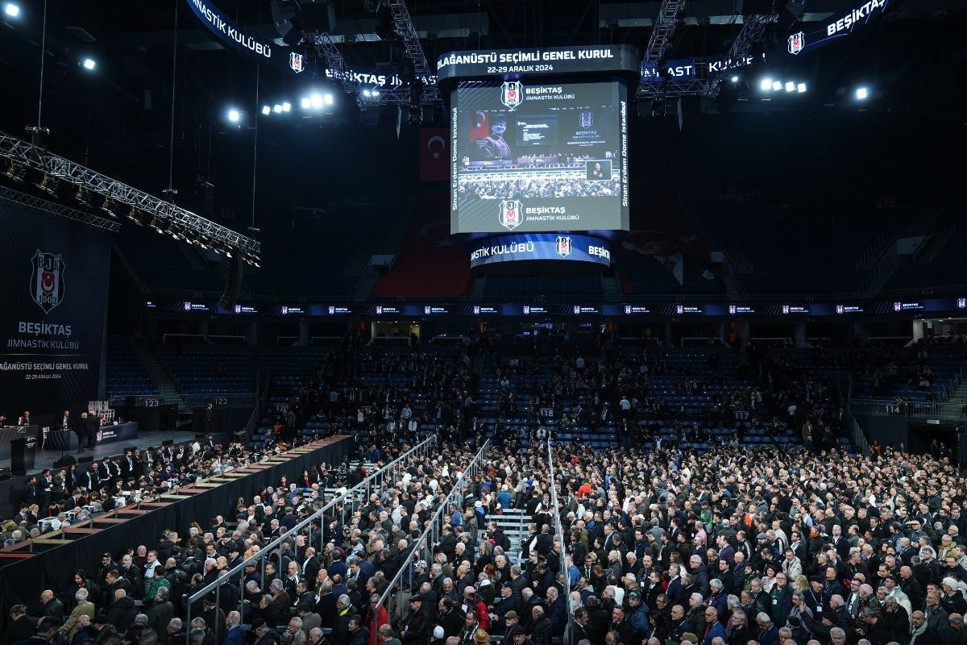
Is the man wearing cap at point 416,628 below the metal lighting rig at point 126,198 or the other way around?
below

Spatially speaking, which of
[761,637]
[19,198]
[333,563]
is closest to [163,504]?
[333,563]

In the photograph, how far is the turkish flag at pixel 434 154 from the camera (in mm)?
39125

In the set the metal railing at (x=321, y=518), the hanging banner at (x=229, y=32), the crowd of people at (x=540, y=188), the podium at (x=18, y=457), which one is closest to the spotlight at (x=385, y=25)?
Answer: the hanging banner at (x=229, y=32)

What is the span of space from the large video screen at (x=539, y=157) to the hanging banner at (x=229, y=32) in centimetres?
564

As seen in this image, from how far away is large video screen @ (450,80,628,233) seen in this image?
21.8 m

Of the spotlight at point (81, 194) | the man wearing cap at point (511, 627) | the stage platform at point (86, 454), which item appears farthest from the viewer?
the spotlight at point (81, 194)

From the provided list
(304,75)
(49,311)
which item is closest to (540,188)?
(304,75)

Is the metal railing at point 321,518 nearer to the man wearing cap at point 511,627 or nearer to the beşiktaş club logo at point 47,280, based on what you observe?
the man wearing cap at point 511,627

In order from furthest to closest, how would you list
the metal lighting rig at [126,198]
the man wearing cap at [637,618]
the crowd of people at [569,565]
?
the metal lighting rig at [126,198]
the man wearing cap at [637,618]
the crowd of people at [569,565]

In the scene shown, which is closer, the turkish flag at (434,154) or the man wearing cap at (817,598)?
the man wearing cap at (817,598)

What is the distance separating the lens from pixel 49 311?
24078 millimetres

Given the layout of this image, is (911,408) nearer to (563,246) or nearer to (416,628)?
(563,246)

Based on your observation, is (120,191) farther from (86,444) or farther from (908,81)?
(908,81)

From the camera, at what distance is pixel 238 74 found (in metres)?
→ 28.1
